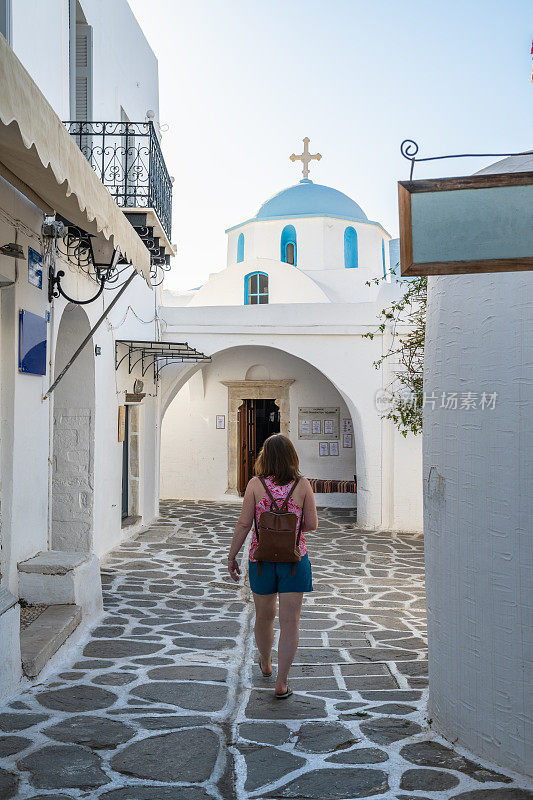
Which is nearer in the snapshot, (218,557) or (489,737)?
(489,737)

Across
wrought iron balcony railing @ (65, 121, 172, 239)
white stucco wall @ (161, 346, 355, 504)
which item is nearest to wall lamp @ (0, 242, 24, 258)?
wrought iron balcony railing @ (65, 121, 172, 239)

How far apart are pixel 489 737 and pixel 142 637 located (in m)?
3.15

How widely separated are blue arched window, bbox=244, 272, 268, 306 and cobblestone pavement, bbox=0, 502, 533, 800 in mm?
10367

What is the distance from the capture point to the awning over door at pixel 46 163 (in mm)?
2971

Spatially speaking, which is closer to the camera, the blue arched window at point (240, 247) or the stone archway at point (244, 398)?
the stone archway at point (244, 398)

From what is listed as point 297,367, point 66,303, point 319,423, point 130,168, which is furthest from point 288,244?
point 66,303

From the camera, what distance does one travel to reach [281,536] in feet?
13.4

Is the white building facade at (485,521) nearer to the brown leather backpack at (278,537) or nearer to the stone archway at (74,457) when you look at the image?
the brown leather backpack at (278,537)

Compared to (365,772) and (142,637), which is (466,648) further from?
(142,637)

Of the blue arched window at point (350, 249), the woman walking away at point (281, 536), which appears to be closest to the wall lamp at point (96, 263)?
the woman walking away at point (281, 536)

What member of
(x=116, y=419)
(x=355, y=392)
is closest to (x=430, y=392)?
(x=116, y=419)

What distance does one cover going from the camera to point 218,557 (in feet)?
31.4

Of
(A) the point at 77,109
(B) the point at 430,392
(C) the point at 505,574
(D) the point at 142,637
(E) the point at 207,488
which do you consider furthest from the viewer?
(E) the point at 207,488

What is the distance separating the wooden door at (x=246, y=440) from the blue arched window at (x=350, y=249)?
5815mm
